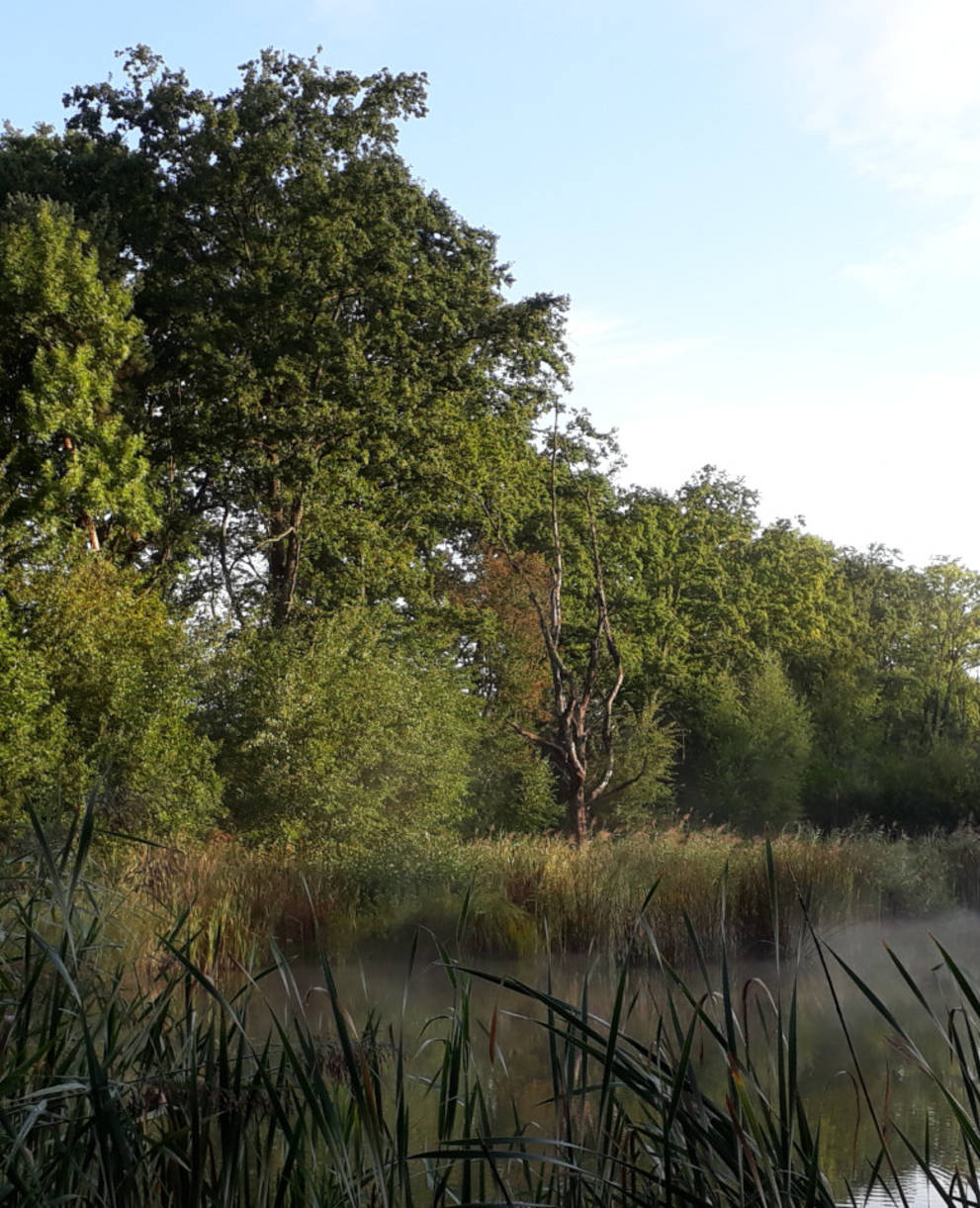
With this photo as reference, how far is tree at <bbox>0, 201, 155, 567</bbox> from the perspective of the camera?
58.0 ft

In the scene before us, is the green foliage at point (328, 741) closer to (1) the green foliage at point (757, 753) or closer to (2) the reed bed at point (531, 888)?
(2) the reed bed at point (531, 888)

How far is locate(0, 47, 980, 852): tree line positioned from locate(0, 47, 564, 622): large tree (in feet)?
0.19

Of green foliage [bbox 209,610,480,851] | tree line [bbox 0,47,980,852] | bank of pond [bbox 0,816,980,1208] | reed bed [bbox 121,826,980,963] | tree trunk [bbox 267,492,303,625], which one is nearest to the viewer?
bank of pond [bbox 0,816,980,1208]

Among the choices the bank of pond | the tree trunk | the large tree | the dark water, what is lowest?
the dark water

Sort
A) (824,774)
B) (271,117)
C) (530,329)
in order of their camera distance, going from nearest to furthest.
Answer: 1. (271,117)
2. (530,329)
3. (824,774)

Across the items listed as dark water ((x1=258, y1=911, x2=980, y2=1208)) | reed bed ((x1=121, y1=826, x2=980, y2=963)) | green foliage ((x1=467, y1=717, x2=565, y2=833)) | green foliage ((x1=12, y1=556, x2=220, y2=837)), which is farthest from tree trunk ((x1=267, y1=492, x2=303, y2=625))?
dark water ((x1=258, y1=911, x2=980, y2=1208))

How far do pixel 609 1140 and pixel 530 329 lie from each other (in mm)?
20345

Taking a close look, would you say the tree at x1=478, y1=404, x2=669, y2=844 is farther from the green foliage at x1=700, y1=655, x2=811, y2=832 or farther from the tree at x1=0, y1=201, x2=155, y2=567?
the tree at x1=0, y1=201, x2=155, y2=567

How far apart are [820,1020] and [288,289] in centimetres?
1431

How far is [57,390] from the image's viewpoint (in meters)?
18.0

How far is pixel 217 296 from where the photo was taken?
20766 millimetres

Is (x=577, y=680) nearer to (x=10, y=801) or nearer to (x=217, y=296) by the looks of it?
(x=217, y=296)

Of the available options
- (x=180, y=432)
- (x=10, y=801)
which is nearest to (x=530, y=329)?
(x=180, y=432)

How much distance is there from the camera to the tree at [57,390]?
58.0ft
